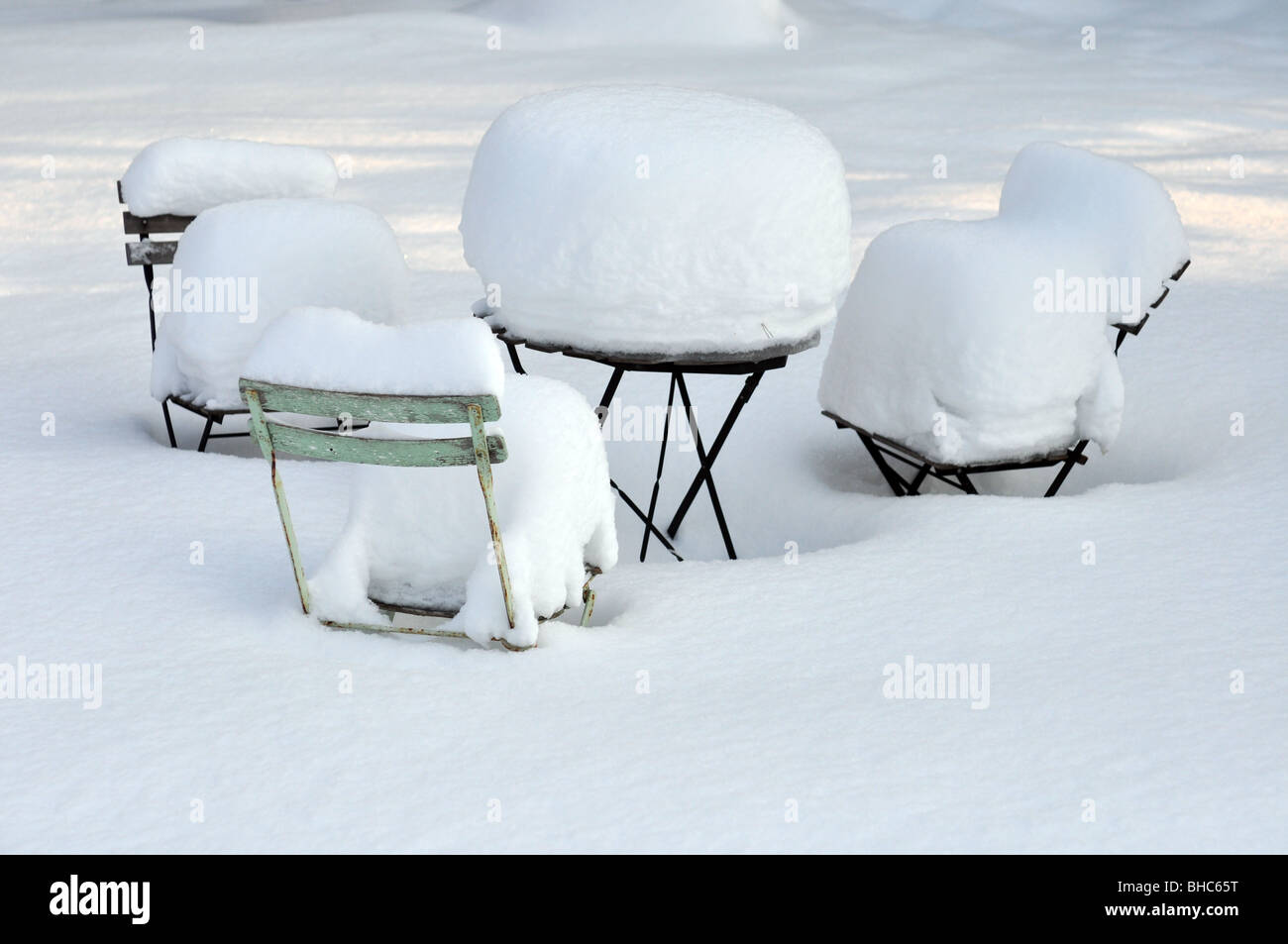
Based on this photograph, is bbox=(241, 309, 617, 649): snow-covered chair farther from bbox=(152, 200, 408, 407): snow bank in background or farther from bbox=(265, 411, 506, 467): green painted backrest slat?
bbox=(152, 200, 408, 407): snow bank in background

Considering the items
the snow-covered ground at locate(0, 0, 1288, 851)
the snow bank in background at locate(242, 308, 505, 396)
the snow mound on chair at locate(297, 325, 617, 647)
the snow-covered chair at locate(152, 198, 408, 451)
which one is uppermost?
the snow bank in background at locate(242, 308, 505, 396)

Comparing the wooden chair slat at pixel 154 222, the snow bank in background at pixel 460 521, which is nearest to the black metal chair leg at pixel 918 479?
the snow bank in background at pixel 460 521

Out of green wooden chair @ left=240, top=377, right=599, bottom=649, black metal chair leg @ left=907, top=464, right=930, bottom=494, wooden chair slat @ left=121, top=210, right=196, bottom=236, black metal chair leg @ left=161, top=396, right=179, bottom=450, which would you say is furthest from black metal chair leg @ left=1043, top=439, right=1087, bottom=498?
wooden chair slat @ left=121, top=210, right=196, bottom=236

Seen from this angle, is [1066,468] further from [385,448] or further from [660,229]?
[385,448]

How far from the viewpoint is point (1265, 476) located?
4215 millimetres

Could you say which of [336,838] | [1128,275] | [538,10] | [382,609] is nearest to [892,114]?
[538,10]

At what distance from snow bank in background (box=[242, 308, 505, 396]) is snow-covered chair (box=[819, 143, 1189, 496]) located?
6.23ft

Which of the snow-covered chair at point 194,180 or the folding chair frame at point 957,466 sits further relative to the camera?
the snow-covered chair at point 194,180

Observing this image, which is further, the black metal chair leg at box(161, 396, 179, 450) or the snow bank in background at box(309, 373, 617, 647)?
the black metal chair leg at box(161, 396, 179, 450)

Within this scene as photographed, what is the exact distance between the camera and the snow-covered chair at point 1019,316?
415 cm

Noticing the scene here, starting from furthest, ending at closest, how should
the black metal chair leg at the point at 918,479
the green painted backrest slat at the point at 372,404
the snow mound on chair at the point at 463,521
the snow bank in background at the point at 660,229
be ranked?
the black metal chair leg at the point at 918,479
the snow bank in background at the point at 660,229
the snow mound on chair at the point at 463,521
the green painted backrest slat at the point at 372,404

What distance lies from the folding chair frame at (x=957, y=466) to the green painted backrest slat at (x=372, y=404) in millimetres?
2010

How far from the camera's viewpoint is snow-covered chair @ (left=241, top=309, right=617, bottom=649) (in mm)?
2797

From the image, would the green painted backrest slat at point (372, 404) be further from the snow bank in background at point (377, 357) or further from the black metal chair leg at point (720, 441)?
the black metal chair leg at point (720, 441)
